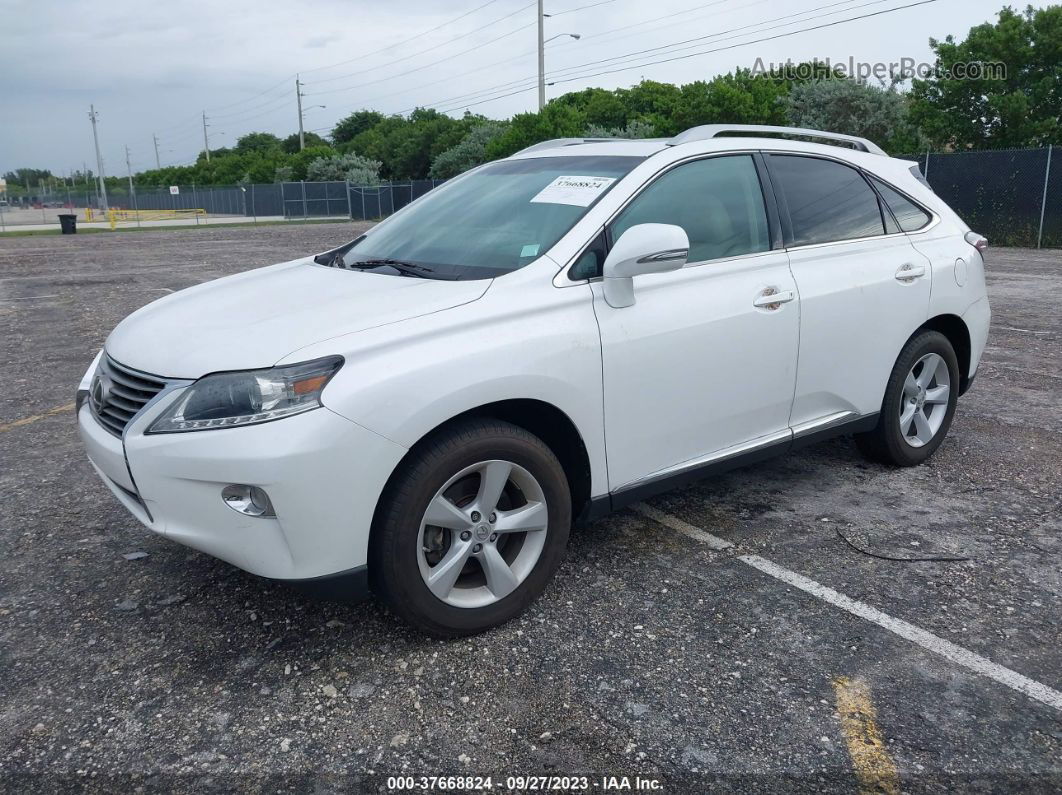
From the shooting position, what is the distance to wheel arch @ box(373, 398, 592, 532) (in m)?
3.08

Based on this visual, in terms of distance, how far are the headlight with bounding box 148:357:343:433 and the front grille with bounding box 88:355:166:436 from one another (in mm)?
230

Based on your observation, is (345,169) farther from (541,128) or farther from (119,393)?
(119,393)

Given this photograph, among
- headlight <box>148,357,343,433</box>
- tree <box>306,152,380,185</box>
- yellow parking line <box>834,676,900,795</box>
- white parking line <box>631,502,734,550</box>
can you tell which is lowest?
yellow parking line <box>834,676,900,795</box>

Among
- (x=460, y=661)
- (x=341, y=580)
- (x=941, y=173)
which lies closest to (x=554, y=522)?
(x=460, y=661)

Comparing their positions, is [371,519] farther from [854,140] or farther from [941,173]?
[941,173]

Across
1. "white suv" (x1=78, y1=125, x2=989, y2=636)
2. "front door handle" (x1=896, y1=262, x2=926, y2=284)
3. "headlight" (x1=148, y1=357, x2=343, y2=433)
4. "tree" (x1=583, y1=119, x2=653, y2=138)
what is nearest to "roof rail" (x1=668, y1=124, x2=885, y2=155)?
"white suv" (x1=78, y1=125, x2=989, y2=636)

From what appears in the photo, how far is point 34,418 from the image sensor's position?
6184mm

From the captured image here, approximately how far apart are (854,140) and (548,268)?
250cm

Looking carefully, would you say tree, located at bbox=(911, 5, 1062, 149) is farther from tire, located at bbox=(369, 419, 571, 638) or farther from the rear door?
tire, located at bbox=(369, 419, 571, 638)

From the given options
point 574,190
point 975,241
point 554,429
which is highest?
point 574,190

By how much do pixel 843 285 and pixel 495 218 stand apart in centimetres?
167

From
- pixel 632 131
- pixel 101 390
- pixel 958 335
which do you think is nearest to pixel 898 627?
pixel 958 335

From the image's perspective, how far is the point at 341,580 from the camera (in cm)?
283

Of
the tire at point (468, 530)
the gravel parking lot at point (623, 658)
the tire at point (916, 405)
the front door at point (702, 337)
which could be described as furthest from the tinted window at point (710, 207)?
the gravel parking lot at point (623, 658)
